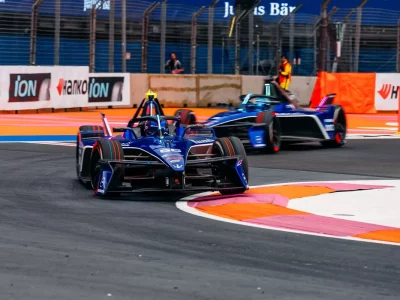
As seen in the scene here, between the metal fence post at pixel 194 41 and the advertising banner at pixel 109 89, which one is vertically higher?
the metal fence post at pixel 194 41

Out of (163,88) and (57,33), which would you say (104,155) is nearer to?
(57,33)

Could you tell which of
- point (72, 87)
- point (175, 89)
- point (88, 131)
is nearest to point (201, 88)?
point (175, 89)

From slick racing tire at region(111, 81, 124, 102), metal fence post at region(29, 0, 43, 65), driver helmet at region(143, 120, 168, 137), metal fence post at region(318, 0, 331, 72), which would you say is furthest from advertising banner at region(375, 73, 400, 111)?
driver helmet at region(143, 120, 168, 137)

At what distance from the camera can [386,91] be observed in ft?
103

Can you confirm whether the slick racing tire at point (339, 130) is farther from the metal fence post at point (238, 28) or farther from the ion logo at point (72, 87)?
the metal fence post at point (238, 28)

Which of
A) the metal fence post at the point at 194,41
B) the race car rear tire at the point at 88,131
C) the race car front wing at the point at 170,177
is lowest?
the race car front wing at the point at 170,177

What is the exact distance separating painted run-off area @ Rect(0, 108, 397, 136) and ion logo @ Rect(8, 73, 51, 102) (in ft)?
1.53

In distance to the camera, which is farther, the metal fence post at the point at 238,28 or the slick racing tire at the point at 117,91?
the metal fence post at the point at 238,28

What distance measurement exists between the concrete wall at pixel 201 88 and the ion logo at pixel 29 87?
4.06 meters

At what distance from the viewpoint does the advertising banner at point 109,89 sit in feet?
95.1

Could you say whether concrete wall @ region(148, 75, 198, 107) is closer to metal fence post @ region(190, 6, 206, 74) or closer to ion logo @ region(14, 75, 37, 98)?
metal fence post @ region(190, 6, 206, 74)

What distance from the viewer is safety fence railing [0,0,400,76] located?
90.9ft

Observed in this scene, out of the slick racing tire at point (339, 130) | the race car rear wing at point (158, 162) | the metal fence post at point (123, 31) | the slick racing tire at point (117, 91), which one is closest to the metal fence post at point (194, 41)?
the metal fence post at point (123, 31)

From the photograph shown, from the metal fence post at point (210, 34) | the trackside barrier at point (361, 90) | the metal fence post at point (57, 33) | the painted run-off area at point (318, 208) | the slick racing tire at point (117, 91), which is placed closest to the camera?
the painted run-off area at point (318, 208)
